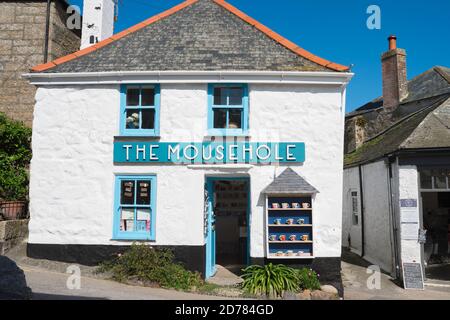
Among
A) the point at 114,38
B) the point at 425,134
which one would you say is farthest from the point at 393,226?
the point at 114,38

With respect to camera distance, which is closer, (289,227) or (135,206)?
(289,227)

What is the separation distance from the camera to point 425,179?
410 inches

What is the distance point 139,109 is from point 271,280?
533cm

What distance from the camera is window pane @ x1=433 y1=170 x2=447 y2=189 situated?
1020 centimetres

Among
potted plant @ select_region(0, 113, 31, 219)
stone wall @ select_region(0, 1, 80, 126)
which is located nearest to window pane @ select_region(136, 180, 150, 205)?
potted plant @ select_region(0, 113, 31, 219)

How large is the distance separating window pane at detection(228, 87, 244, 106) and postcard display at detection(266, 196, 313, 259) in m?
2.59

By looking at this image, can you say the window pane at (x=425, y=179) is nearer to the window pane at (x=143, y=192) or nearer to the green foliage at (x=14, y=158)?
the window pane at (x=143, y=192)

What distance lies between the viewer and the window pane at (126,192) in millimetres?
9578

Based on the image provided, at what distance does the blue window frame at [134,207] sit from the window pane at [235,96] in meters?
2.82

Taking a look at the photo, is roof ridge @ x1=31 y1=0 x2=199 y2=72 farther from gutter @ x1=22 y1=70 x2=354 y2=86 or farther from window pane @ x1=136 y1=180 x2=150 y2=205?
window pane @ x1=136 y1=180 x2=150 y2=205

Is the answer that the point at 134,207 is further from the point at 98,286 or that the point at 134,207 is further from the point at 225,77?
the point at 225,77

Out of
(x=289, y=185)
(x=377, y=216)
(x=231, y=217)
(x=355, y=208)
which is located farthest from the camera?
(x=355, y=208)
